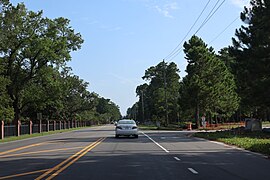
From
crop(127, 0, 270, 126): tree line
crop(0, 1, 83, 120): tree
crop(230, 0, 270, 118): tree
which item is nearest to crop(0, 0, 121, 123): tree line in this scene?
crop(0, 1, 83, 120): tree

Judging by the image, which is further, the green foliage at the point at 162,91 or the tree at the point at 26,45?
the green foliage at the point at 162,91

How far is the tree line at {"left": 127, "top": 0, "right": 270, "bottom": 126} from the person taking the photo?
29.6m

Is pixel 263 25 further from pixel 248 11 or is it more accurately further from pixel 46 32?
pixel 46 32

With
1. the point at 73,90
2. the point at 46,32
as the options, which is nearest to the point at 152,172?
the point at 46,32

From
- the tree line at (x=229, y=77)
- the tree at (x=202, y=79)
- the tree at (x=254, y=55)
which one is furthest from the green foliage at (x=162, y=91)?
the tree at (x=254, y=55)

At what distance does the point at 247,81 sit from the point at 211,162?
1702cm

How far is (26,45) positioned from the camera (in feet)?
193

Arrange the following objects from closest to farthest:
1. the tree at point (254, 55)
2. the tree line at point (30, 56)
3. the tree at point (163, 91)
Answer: the tree at point (254, 55), the tree line at point (30, 56), the tree at point (163, 91)

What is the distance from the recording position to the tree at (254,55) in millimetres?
28772

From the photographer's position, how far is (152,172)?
506 inches

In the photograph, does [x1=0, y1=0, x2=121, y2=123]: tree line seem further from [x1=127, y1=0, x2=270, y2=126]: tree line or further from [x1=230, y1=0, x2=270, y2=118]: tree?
[x1=230, y1=0, x2=270, y2=118]: tree

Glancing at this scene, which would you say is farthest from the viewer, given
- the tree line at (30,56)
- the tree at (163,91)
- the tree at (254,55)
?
the tree at (163,91)

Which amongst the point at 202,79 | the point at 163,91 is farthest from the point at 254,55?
the point at 163,91

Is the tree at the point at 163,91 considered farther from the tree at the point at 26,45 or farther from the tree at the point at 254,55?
the tree at the point at 254,55
